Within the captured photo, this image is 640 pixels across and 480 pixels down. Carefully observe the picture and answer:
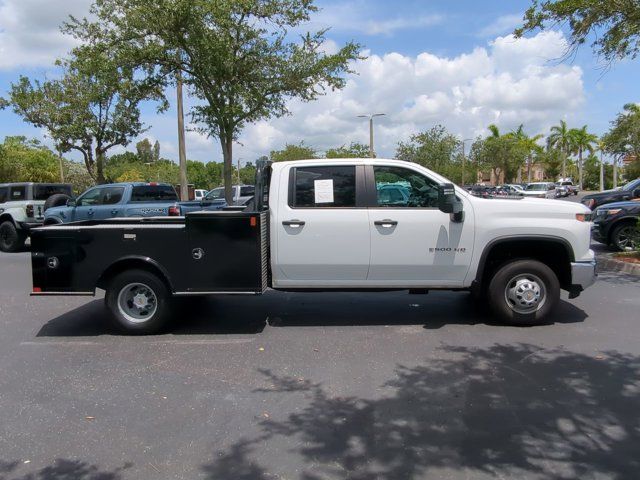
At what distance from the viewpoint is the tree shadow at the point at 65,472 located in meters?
3.30

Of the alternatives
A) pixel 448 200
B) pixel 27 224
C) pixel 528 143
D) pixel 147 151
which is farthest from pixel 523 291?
pixel 147 151

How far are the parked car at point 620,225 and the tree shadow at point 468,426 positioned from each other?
767 cm

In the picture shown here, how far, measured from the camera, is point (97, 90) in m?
19.2

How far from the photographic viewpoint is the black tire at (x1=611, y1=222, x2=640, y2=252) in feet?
38.6

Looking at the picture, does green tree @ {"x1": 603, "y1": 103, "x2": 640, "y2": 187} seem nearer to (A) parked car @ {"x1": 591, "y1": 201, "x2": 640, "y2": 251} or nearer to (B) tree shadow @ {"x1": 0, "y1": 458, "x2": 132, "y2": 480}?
(A) parked car @ {"x1": 591, "y1": 201, "x2": 640, "y2": 251}

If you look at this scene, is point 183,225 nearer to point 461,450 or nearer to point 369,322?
point 369,322

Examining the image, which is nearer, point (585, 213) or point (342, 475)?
point (342, 475)

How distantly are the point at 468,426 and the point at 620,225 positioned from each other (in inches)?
390

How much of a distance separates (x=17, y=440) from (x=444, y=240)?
447 centimetres

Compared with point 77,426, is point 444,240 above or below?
above

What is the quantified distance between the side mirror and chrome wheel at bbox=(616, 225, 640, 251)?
7.79 metres

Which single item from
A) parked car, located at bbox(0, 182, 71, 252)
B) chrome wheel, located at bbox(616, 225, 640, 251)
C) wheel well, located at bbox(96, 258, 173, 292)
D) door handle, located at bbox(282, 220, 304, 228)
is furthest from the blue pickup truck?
chrome wheel, located at bbox(616, 225, 640, 251)

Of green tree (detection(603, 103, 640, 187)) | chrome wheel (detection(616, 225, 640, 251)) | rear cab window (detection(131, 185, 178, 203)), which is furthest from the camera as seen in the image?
green tree (detection(603, 103, 640, 187))

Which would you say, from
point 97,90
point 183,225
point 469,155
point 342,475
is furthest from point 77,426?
point 469,155
